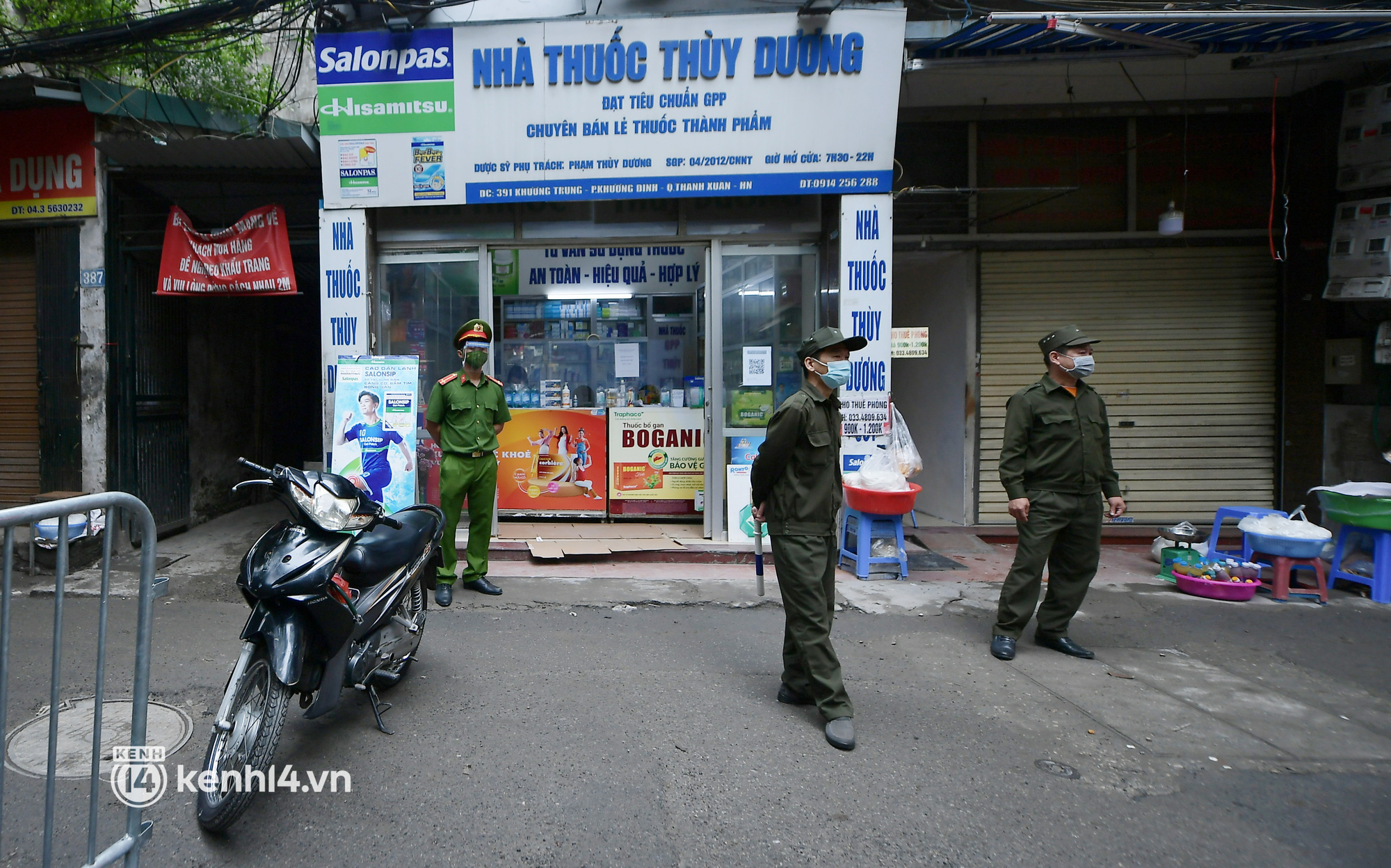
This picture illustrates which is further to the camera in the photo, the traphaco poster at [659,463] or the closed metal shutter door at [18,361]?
the traphaco poster at [659,463]

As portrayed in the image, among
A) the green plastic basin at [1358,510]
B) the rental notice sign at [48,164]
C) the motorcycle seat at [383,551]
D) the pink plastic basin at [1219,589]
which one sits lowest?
the pink plastic basin at [1219,589]

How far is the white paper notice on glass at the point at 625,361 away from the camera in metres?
8.66

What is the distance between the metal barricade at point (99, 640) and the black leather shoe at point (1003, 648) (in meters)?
4.23

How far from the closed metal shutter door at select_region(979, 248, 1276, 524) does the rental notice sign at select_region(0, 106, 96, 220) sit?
9.08 metres

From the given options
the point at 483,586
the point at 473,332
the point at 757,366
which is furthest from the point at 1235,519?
the point at 473,332

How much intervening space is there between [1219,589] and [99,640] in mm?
6982

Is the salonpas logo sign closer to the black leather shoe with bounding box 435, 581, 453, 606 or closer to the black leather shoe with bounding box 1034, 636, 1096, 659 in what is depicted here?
the black leather shoe with bounding box 435, 581, 453, 606

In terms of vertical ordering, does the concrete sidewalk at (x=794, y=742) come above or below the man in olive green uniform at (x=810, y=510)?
below

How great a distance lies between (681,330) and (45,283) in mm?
6300

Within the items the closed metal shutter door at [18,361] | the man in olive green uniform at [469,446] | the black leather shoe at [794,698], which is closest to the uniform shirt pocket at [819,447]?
the black leather shoe at [794,698]

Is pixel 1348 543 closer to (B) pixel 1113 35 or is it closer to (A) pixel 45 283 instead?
(B) pixel 1113 35

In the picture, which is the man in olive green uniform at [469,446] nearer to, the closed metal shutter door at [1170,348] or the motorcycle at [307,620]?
the motorcycle at [307,620]

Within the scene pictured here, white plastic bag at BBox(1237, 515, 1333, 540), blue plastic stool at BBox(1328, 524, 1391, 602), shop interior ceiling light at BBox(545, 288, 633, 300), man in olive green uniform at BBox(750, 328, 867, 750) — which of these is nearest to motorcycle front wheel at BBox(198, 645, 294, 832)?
man in olive green uniform at BBox(750, 328, 867, 750)

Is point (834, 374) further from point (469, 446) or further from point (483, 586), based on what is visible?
point (483, 586)
